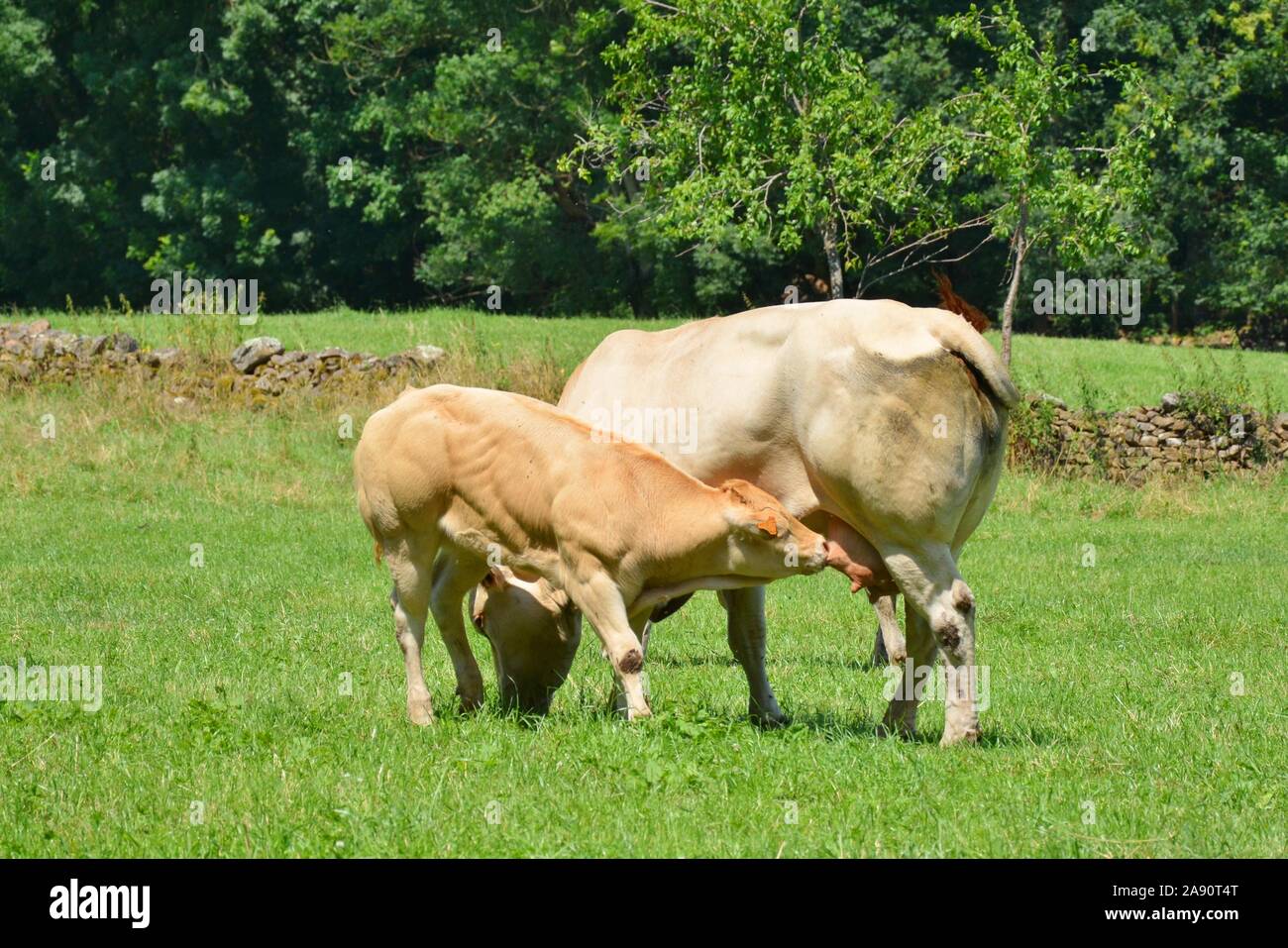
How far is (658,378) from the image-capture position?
9133 millimetres

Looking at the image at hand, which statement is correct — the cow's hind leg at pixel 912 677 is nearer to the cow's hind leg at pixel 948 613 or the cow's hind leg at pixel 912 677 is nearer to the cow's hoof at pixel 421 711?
the cow's hind leg at pixel 948 613

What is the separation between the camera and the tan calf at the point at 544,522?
323 inches

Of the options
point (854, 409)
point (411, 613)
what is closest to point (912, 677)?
point (854, 409)

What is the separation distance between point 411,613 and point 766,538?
2.39 meters

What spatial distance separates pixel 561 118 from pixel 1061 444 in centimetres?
2661

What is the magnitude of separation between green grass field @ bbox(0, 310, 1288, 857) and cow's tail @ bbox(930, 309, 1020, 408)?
1876 mm

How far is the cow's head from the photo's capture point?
8898 mm

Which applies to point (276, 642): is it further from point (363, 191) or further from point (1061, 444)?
point (363, 191)

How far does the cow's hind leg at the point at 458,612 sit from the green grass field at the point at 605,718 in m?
0.29

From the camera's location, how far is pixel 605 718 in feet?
28.5

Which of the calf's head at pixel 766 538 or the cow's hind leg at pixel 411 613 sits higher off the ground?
the calf's head at pixel 766 538

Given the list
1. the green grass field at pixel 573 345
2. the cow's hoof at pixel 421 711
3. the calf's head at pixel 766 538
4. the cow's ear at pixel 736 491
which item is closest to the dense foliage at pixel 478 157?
the green grass field at pixel 573 345

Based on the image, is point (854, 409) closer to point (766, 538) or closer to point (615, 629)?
point (766, 538)
